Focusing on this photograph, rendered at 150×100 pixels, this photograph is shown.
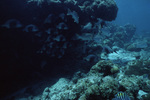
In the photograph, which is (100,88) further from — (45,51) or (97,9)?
(97,9)

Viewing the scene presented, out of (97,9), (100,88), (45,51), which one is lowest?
(100,88)

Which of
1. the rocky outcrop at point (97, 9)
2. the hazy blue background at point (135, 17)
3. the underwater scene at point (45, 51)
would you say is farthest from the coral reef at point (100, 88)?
the hazy blue background at point (135, 17)

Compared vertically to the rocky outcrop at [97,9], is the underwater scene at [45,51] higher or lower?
lower

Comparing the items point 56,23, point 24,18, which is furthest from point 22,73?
point 56,23

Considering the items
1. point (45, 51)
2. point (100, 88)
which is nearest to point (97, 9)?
point (45, 51)

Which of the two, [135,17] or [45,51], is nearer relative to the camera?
[45,51]

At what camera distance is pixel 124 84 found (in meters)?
4.32

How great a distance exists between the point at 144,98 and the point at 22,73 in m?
7.22

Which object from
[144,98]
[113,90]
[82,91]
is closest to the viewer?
[113,90]

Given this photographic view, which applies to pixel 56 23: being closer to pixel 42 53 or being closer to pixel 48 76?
pixel 42 53

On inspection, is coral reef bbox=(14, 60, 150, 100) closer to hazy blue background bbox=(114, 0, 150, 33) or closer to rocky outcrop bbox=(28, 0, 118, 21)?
rocky outcrop bbox=(28, 0, 118, 21)

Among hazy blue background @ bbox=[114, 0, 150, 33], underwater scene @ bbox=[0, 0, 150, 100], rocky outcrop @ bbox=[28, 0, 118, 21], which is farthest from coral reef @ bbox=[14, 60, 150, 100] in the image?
hazy blue background @ bbox=[114, 0, 150, 33]

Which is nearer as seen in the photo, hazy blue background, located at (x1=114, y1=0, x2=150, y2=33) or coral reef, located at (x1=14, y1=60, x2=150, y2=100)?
coral reef, located at (x1=14, y1=60, x2=150, y2=100)

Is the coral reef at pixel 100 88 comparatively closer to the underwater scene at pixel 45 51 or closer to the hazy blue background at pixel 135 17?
the underwater scene at pixel 45 51
